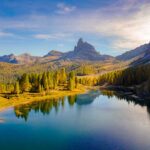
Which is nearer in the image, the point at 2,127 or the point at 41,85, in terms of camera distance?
the point at 2,127

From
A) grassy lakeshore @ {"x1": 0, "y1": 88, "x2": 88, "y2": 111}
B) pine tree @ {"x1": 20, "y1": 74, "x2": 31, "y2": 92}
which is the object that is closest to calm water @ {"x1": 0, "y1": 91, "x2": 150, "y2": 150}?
grassy lakeshore @ {"x1": 0, "y1": 88, "x2": 88, "y2": 111}

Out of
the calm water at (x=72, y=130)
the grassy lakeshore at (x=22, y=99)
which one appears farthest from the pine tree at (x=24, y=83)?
the calm water at (x=72, y=130)

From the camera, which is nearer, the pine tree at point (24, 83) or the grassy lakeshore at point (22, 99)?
the grassy lakeshore at point (22, 99)

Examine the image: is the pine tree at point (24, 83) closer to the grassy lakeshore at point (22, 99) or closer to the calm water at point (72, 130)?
the grassy lakeshore at point (22, 99)

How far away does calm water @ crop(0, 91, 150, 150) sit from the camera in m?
65.2

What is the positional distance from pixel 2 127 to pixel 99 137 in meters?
38.0

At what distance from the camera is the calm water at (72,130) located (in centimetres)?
6525

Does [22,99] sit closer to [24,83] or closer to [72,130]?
[24,83]

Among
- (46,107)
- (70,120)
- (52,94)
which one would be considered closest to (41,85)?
(52,94)

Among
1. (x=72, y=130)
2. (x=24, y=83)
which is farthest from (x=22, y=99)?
(x=72, y=130)

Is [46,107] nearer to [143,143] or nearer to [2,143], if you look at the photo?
[2,143]

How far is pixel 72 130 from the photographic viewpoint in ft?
263

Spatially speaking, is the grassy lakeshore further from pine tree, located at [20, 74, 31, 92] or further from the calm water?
the calm water

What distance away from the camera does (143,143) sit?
2625 inches
